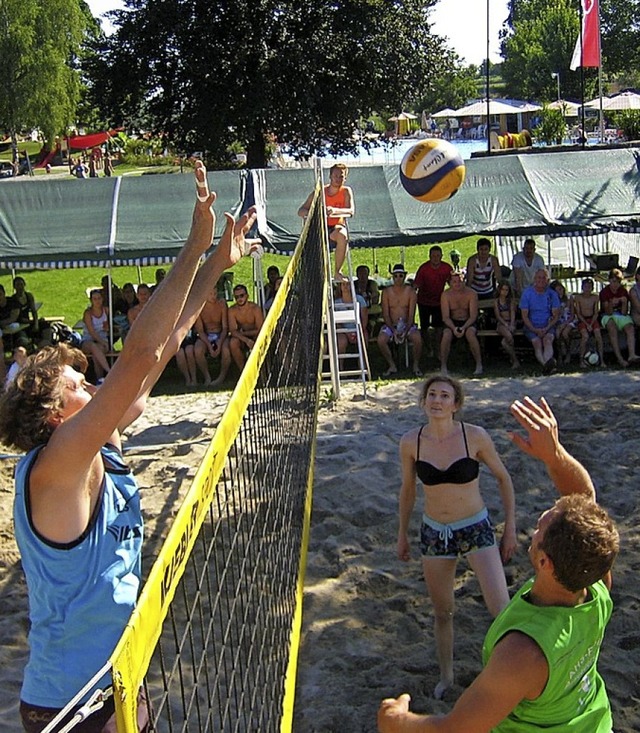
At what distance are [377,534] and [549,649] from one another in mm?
4282

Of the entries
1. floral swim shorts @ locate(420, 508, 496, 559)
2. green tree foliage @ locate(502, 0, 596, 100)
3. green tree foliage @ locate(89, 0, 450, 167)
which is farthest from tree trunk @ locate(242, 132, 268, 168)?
green tree foliage @ locate(502, 0, 596, 100)

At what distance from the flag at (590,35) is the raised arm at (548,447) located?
82.2 feet

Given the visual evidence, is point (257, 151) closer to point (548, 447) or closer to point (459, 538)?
point (459, 538)

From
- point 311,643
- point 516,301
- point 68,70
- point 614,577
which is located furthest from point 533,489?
point 68,70

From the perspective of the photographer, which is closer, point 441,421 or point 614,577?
point 441,421

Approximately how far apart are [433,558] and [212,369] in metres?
8.79

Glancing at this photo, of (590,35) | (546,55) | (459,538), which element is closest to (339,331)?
(459,538)

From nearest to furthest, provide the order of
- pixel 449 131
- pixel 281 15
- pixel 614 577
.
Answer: pixel 614 577 → pixel 281 15 → pixel 449 131

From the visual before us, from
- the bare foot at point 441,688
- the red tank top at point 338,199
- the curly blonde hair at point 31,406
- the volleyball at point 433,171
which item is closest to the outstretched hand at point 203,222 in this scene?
the curly blonde hair at point 31,406

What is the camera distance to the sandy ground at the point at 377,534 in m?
5.00

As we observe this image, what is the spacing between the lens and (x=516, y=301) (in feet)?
41.5

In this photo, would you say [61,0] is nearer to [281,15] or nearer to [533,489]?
[281,15]

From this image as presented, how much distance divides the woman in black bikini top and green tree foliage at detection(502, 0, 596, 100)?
213ft

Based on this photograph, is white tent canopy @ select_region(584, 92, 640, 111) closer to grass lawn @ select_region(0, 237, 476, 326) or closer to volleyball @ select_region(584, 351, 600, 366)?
grass lawn @ select_region(0, 237, 476, 326)
